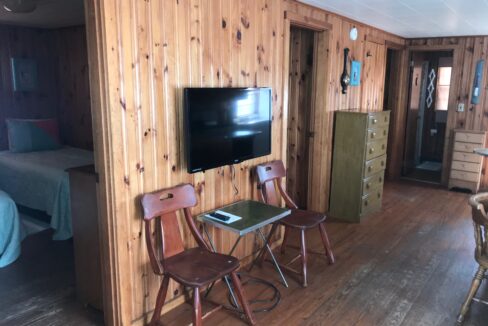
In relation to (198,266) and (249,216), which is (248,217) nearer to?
(249,216)

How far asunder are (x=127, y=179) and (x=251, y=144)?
3.65ft

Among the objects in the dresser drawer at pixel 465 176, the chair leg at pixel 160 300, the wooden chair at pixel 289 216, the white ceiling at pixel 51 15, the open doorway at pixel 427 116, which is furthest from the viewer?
the open doorway at pixel 427 116

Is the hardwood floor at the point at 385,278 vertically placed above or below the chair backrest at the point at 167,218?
below

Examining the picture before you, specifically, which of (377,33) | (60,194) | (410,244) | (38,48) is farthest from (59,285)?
(377,33)

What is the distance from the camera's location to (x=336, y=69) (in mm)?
4418

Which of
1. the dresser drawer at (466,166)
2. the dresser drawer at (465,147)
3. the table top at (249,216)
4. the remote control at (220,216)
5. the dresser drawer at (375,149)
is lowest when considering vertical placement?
the dresser drawer at (466,166)

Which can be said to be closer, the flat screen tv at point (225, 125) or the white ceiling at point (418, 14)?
the flat screen tv at point (225, 125)

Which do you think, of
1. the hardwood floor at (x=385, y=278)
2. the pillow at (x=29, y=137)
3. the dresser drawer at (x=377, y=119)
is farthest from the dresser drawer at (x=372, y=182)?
the pillow at (x=29, y=137)

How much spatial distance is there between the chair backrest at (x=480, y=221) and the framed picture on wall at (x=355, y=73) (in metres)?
2.44

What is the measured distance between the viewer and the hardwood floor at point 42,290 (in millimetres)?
2578

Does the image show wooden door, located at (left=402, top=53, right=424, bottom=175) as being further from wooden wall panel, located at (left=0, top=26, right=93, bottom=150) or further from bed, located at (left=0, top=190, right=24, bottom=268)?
bed, located at (left=0, top=190, right=24, bottom=268)

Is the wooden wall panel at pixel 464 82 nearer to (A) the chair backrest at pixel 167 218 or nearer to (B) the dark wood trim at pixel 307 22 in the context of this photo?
(B) the dark wood trim at pixel 307 22

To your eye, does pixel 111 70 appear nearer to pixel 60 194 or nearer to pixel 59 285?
pixel 59 285

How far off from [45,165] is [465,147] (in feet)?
18.2
